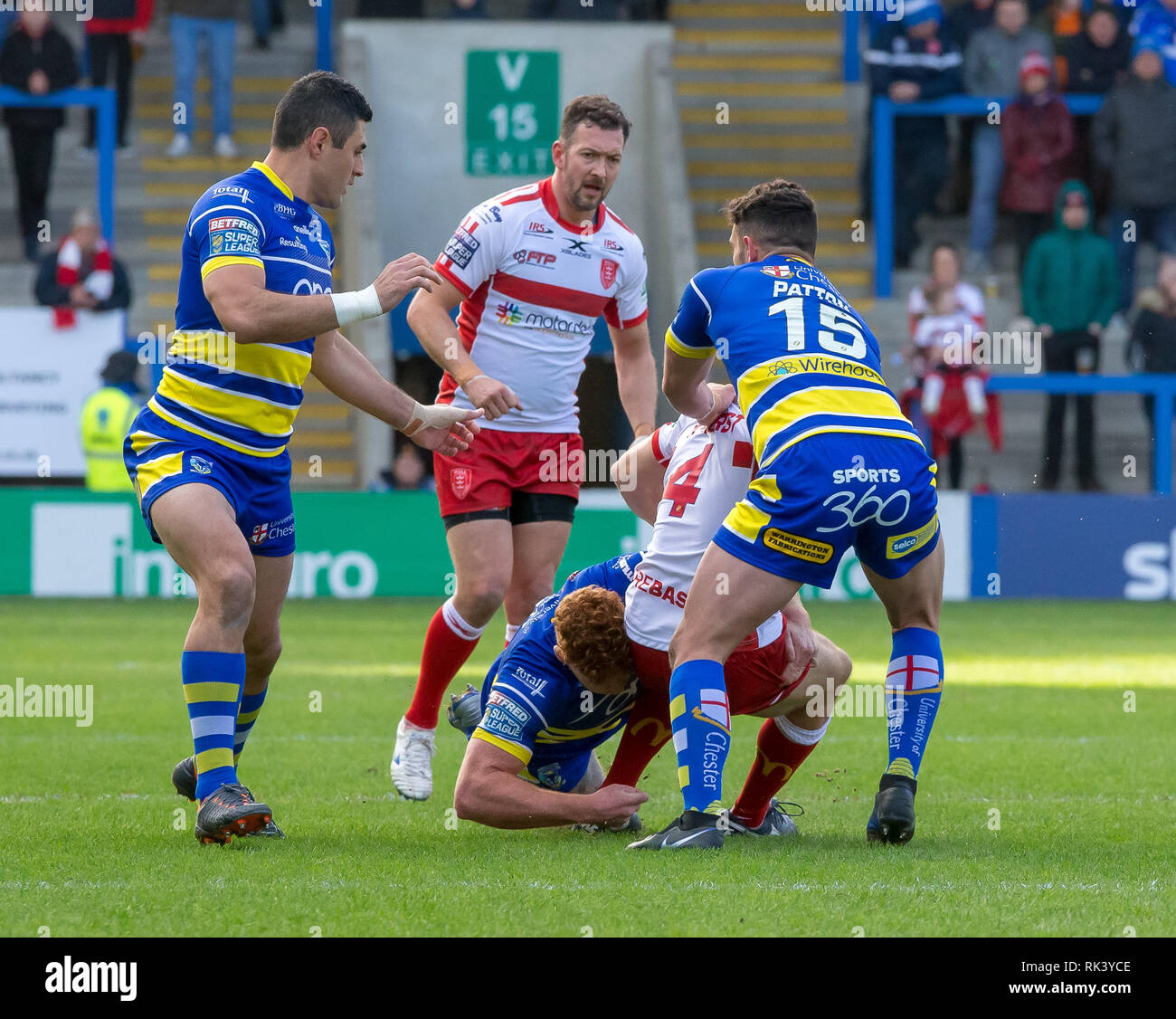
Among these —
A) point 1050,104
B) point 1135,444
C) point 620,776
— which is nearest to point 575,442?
point 620,776

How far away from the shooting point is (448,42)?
2070 cm

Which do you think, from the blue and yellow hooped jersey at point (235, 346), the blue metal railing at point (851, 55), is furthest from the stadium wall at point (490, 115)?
the blue and yellow hooped jersey at point (235, 346)

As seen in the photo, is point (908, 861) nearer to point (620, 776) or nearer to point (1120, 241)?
point (620, 776)

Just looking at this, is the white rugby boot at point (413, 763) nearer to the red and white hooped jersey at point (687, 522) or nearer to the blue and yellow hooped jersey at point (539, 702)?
the blue and yellow hooped jersey at point (539, 702)

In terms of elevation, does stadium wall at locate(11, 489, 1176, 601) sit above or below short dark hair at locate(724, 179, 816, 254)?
below

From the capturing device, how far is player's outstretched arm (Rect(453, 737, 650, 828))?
17.0 feet

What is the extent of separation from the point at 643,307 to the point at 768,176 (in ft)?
47.4

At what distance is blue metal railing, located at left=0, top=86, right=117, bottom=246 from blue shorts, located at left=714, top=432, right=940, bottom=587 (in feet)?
44.0

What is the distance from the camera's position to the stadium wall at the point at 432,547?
14.8 metres

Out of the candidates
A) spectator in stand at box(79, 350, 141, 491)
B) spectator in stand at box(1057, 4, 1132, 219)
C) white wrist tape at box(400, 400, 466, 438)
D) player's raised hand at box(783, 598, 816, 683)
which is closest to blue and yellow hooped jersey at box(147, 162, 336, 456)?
white wrist tape at box(400, 400, 466, 438)

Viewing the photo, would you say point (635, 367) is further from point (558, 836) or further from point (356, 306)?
point (558, 836)

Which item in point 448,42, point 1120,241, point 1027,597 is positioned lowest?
point 1027,597

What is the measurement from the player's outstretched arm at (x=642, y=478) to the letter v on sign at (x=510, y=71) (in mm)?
14928

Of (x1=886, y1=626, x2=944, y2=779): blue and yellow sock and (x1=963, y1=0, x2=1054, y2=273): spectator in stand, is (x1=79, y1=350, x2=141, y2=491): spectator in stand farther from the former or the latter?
(x1=886, y1=626, x2=944, y2=779): blue and yellow sock
